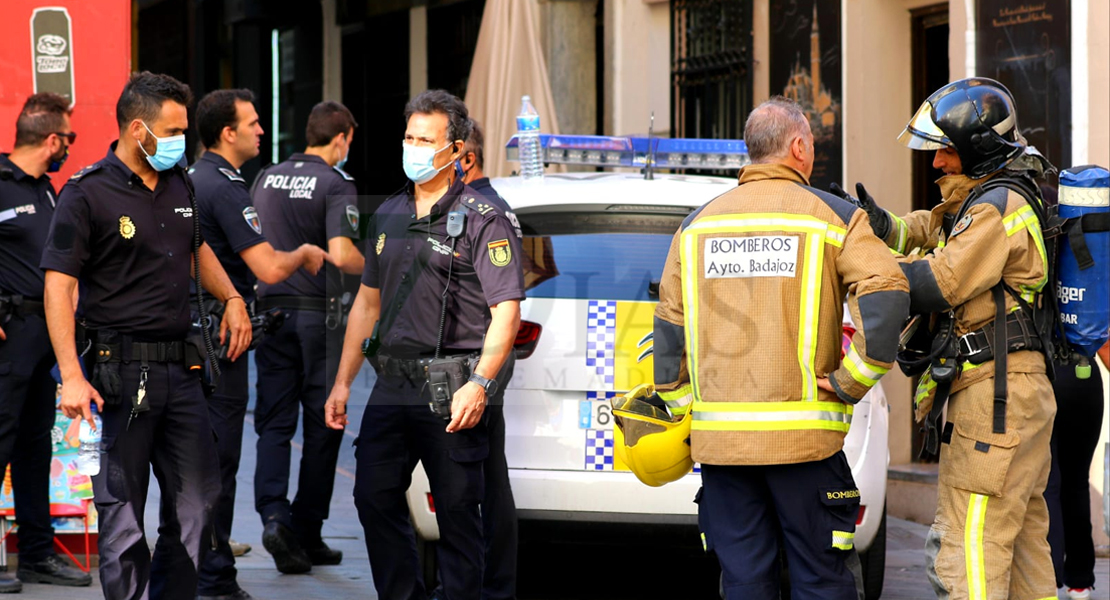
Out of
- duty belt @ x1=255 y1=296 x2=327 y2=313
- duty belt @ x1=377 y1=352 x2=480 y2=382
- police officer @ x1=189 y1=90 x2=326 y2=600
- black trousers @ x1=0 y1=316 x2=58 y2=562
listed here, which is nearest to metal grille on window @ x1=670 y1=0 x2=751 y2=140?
duty belt @ x1=255 y1=296 x2=327 y2=313

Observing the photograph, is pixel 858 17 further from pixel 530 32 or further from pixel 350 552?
pixel 350 552

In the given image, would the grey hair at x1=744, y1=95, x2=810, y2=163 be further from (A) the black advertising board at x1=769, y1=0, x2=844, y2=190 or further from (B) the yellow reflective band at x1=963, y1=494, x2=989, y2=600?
(A) the black advertising board at x1=769, y1=0, x2=844, y2=190

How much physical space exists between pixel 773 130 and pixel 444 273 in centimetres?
138

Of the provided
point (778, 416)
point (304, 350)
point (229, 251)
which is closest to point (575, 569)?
point (304, 350)

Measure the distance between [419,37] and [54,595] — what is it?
9.48 metres

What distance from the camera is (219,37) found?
17.7 meters

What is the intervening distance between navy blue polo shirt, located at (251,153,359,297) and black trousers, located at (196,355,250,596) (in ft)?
2.94

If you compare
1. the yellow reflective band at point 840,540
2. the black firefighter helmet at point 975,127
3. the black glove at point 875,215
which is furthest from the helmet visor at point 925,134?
the yellow reflective band at point 840,540

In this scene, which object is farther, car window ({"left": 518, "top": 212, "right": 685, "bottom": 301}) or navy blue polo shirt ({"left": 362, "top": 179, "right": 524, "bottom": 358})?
car window ({"left": 518, "top": 212, "right": 685, "bottom": 301})

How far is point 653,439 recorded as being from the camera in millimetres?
4570

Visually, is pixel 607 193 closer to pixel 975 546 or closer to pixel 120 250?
pixel 120 250

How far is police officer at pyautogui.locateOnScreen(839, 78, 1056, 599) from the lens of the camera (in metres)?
4.64

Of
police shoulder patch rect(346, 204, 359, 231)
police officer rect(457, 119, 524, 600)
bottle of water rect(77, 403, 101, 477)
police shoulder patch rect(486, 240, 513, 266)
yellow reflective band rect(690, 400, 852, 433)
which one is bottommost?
police officer rect(457, 119, 524, 600)

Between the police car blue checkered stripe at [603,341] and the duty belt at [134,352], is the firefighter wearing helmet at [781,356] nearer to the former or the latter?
the police car blue checkered stripe at [603,341]
